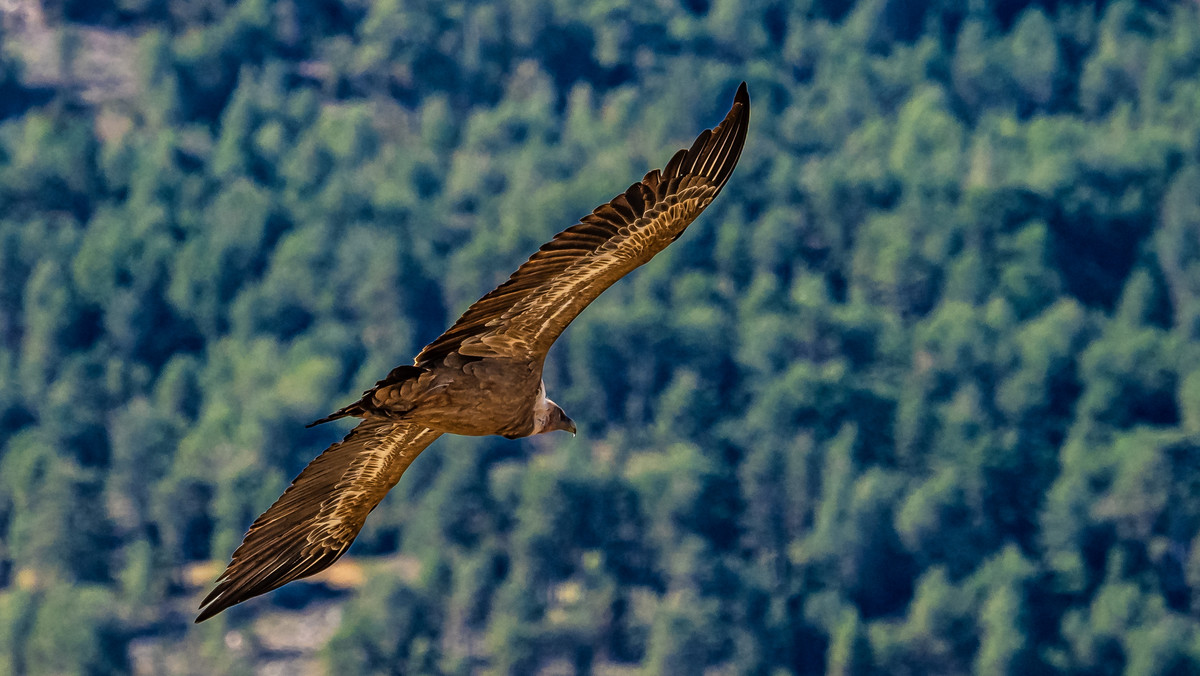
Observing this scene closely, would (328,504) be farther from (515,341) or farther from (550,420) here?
(515,341)

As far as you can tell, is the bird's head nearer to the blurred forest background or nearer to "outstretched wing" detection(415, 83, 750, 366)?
"outstretched wing" detection(415, 83, 750, 366)

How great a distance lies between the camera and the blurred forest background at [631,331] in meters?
99.7

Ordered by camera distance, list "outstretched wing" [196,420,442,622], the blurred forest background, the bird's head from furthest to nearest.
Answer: the blurred forest background
"outstretched wing" [196,420,442,622]
the bird's head

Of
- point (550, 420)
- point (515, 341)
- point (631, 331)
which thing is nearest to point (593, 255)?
point (515, 341)

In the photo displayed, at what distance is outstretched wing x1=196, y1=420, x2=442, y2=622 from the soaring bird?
18 mm

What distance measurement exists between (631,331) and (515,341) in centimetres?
11113

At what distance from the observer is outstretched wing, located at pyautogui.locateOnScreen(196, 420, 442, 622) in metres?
15.8

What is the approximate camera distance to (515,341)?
48.3 ft

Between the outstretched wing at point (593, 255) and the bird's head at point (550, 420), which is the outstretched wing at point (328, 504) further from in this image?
the outstretched wing at point (593, 255)

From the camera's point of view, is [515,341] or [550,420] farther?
[550,420]

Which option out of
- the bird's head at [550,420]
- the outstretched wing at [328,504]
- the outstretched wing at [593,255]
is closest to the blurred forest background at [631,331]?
the outstretched wing at [328,504]

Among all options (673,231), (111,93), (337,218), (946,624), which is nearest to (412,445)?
(673,231)

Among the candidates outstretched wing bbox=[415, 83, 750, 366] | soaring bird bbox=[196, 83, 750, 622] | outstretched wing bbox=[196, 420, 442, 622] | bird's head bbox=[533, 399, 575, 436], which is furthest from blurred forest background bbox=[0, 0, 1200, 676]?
outstretched wing bbox=[415, 83, 750, 366]

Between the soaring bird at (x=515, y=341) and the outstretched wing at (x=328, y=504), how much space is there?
0.7 inches
